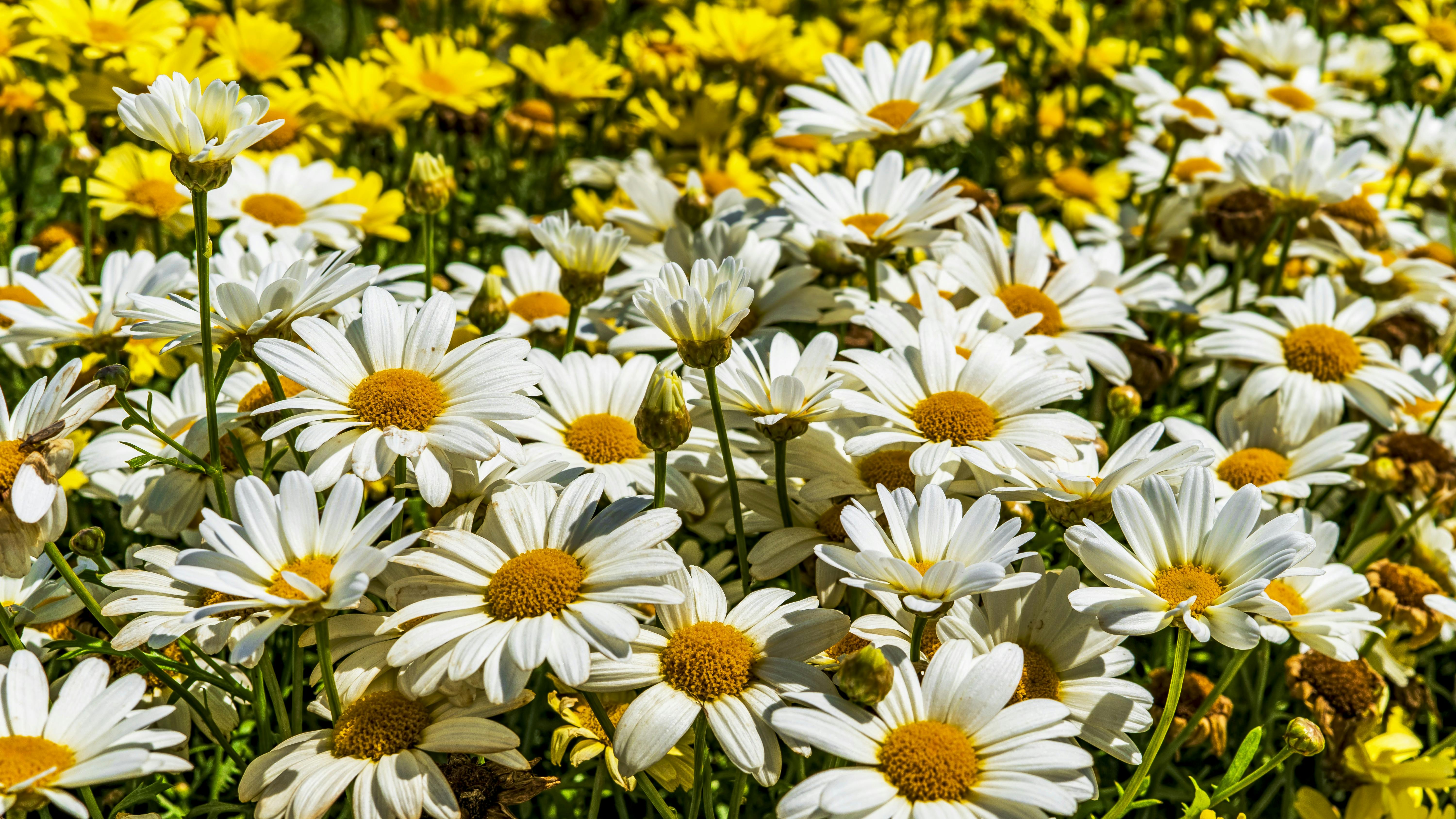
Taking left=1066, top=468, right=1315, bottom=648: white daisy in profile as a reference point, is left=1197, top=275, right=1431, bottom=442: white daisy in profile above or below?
below

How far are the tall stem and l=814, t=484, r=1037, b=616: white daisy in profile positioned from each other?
0.23 metres

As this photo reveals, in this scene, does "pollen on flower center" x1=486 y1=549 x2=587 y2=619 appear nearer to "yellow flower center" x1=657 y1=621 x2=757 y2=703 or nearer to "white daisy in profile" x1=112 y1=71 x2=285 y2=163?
"yellow flower center" x1=657 y1=621 x2=757 y2=703

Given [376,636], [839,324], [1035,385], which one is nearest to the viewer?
[376,636]

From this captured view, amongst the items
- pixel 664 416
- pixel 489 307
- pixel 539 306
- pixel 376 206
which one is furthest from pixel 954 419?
pixel 376 206

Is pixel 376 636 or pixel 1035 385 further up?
pixel 1035 385

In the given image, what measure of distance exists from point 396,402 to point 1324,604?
1485 millimetres

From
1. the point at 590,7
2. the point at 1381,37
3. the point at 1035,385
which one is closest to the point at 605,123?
the point at 590,7

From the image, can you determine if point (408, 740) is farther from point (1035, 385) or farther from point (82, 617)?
point (1035, 385)

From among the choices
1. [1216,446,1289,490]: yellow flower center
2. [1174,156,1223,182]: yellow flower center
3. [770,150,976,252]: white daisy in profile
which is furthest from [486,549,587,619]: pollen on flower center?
[1174,156,1223,182]: yellow flower center

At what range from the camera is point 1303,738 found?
5.17ft

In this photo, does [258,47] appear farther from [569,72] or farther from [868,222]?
[868,222]

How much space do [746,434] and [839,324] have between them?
0.56m

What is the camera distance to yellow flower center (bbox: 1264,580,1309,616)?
6.12ft

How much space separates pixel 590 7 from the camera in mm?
3951
